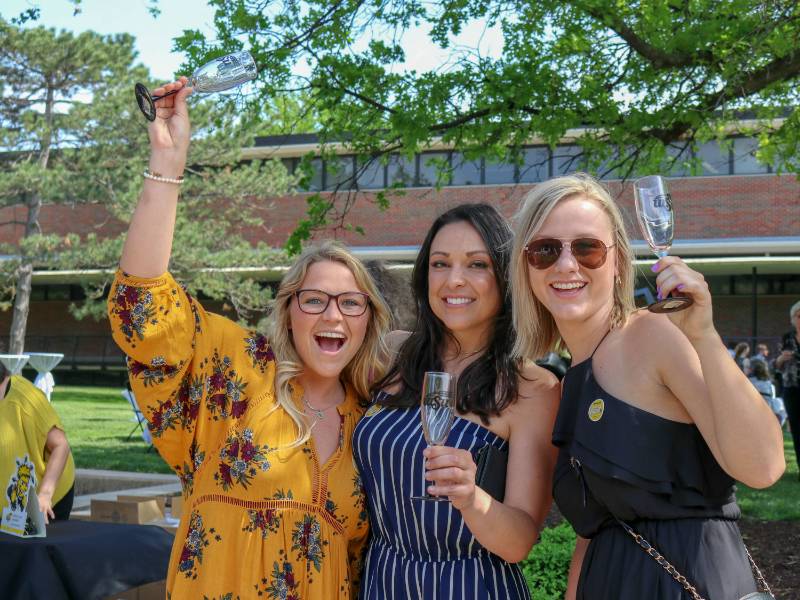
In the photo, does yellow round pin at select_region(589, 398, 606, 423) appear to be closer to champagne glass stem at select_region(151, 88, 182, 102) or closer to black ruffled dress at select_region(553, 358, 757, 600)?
black ruffled dress at select_region(553, 358, 757, 600)

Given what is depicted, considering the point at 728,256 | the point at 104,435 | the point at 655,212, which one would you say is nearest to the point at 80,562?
the point at 655,212

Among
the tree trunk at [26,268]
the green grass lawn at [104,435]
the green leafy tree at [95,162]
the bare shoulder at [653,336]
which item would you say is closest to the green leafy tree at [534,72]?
the bare shoulder at [653,336]

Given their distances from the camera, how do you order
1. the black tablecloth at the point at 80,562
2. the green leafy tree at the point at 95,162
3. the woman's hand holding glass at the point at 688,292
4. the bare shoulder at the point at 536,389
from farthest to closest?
1. the green leafy tree at the point at 95,162
2. the black tablecloth at the point at 80,562
3. the bare shoulder at the point at 536,389
4. the woman's hand holding glass at the point at 688,292

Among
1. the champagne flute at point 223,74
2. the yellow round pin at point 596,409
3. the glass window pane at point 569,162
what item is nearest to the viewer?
the yellow round pin at point 596,409

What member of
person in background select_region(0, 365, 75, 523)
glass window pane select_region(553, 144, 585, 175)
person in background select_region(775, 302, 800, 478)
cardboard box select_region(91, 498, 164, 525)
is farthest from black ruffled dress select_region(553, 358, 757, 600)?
person in background select_region(775, 302, 800, 478)

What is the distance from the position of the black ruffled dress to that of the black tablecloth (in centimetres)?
269

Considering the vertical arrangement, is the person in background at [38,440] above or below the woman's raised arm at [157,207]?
below

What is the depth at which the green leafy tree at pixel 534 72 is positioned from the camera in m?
6.61

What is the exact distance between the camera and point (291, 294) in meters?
3.10

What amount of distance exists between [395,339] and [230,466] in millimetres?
959

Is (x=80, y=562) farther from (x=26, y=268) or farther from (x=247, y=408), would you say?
(x=26, y=268)

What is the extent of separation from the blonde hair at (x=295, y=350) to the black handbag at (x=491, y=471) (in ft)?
1.88

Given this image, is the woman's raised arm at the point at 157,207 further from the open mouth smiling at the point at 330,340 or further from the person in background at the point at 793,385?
the person in background at the point at 793,385

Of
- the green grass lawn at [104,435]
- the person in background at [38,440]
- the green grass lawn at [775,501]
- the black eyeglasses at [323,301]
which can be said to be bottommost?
the green grass lawn at [104,435]
